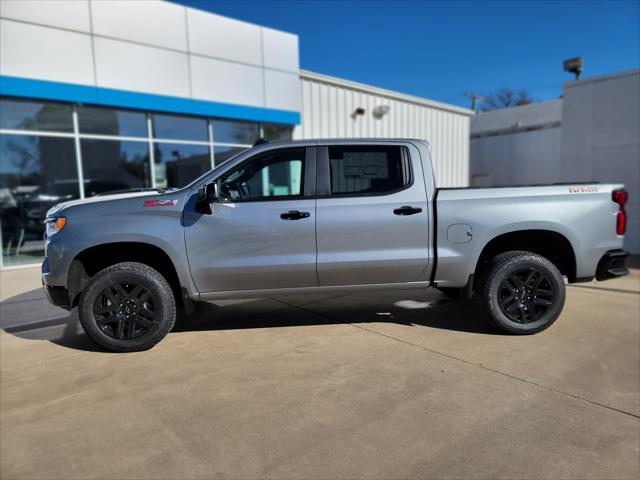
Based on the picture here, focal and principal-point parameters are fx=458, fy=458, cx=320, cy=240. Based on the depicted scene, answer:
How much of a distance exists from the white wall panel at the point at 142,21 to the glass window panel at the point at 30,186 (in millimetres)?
2613

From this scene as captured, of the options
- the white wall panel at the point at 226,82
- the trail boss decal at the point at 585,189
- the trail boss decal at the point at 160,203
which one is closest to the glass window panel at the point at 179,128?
the white wall panel at the point at 226,82

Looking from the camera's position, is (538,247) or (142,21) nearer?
(538,247)

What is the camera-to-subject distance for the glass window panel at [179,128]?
35.9 ft

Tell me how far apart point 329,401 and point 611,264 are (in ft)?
10.7

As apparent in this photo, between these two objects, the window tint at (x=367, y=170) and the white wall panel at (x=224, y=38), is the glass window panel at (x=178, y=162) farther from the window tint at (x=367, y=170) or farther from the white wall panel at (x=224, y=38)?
the window tint at (x=367, y=170)

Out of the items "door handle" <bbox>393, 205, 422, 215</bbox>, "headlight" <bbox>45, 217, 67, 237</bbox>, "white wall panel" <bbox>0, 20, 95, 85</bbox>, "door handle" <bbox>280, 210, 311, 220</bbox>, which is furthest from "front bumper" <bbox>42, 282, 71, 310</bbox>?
"white wall panel" <bbox>0, 20, 95, 85</bbox>

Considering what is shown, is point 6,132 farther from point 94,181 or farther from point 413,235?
point 413,235

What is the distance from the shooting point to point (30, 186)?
9.53 m

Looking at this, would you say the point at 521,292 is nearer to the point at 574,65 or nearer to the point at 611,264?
the point at 611,264

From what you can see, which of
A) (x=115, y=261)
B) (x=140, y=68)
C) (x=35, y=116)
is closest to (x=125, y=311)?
(x=115, y=261)

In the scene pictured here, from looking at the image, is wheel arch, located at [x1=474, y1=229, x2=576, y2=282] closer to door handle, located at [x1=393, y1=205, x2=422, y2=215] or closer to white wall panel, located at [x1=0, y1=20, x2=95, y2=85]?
door handle, located at [x1=393, y1=205, x2=422, y2=215]

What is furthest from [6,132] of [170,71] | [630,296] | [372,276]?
[630,296]

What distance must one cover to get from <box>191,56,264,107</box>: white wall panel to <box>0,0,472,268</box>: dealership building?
0.03 meters

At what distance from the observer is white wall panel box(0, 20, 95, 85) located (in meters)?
8.76
